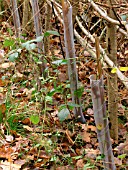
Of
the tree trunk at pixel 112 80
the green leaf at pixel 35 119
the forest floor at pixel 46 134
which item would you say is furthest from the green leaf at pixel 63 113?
the tree trunk at pixel 112 80

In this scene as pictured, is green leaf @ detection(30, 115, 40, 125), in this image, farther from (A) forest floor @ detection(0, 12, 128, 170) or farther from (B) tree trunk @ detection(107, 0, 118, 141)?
(B) tree trunk @ detection(107, 0, 118, 141)

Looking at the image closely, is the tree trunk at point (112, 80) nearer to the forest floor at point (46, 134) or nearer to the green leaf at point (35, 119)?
the forest floor at point (46, 134)

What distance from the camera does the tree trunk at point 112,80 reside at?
2281mm

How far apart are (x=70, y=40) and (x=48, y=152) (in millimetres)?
779

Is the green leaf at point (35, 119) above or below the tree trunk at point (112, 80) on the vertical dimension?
below

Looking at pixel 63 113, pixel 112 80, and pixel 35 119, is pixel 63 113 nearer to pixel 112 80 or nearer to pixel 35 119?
pixel 35 119

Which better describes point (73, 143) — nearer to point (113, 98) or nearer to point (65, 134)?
point (65, 134)

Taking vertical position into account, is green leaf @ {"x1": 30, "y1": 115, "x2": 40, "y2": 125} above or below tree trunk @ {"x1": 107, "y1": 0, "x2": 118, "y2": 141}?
below

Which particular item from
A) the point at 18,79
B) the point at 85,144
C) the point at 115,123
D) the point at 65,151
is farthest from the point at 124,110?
the point at 18,79

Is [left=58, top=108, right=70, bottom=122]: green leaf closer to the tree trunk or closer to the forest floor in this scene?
the forest floor

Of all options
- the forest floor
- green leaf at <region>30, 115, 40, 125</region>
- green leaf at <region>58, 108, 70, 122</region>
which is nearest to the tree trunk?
the forest floor

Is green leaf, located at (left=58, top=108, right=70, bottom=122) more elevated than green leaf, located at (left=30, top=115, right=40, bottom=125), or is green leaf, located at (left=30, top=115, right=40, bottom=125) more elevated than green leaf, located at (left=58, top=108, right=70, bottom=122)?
green leaf, located at (left=58, top=108, right=70, bottom=122)

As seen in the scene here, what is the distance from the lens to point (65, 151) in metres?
2.48

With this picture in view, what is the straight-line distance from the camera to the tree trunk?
2281 millimetres
